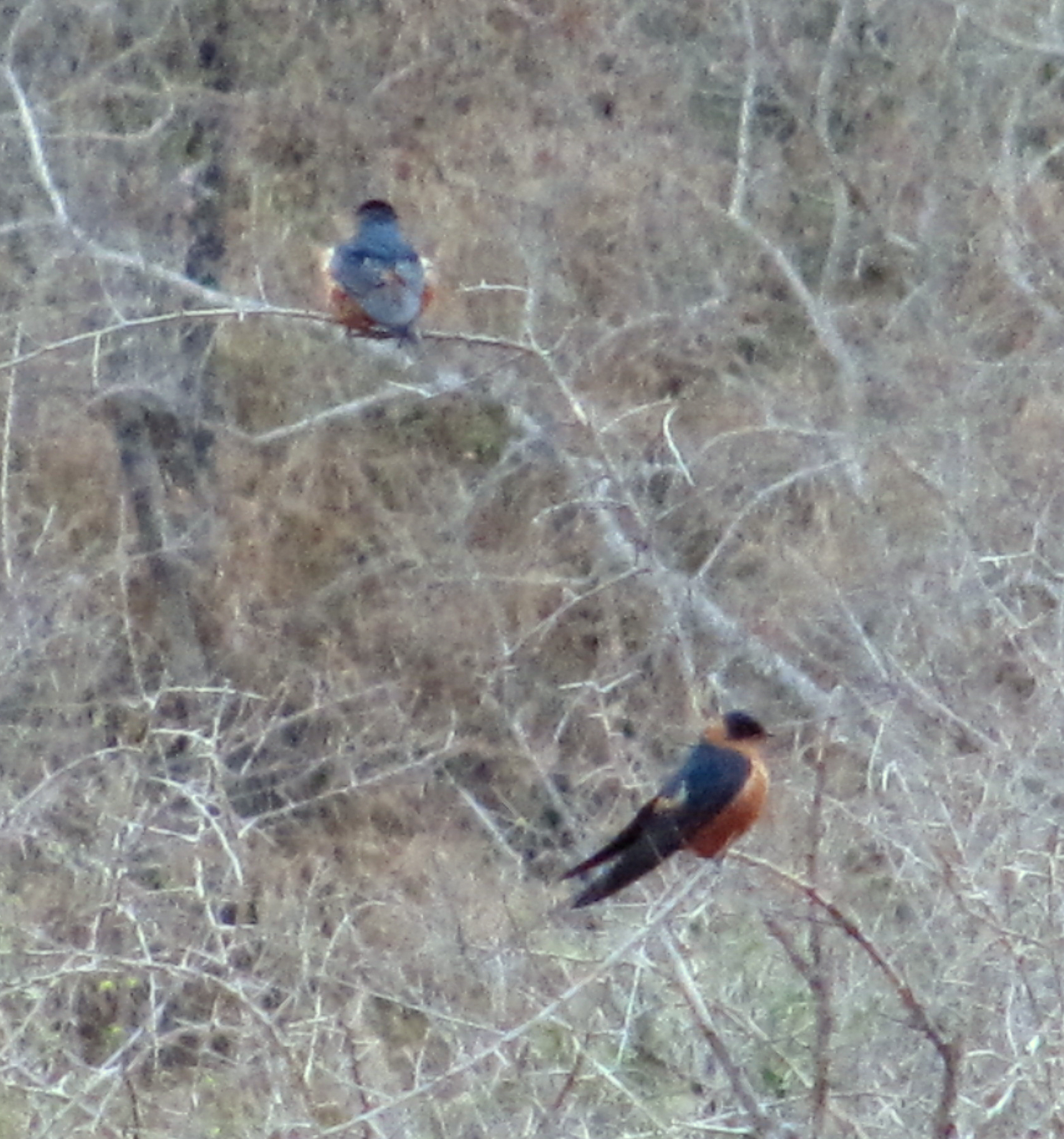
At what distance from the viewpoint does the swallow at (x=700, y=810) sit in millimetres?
3857

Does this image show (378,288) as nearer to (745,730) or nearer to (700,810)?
(745,730)

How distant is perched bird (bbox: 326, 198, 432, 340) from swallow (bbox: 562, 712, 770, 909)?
2.00 metres

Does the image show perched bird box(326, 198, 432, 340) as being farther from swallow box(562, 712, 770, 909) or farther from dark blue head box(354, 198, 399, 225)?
swallow box(562, 712, 770, 909)

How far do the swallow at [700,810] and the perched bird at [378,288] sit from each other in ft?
6.57

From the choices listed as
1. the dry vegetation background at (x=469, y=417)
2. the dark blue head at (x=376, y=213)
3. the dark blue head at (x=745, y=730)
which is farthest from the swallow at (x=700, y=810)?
the dark blue head at (x=376, y=213)

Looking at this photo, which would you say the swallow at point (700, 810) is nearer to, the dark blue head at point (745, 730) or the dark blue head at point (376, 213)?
the dark blue head at point (745, 730)

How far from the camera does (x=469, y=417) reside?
1100 cm

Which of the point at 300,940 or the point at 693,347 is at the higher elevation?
the point at 300,940

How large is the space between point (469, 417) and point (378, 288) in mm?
4811

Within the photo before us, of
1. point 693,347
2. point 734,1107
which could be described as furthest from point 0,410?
point 734,1107

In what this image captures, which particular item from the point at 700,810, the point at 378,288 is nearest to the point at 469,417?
the point at 378,288

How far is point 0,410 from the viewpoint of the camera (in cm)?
1023

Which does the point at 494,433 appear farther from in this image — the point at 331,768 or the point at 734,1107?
the point at 734,1107

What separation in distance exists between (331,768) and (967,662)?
534 centimetres
